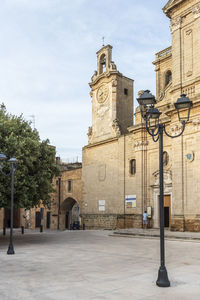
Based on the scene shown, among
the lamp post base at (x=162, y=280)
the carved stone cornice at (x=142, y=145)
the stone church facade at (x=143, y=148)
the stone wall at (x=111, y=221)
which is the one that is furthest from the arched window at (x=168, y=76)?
the lamp post base at (x=162, y=280)

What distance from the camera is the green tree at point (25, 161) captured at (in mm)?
17031

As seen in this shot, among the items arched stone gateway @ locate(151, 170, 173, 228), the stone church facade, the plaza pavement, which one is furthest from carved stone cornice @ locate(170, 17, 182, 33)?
the plaza pavement

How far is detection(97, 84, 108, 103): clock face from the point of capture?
106 feet

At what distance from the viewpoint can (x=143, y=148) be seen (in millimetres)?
27109

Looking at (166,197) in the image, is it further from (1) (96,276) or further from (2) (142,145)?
(1) (96,276)

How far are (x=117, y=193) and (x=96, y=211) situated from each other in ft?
11.1

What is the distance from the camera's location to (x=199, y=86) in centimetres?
2206

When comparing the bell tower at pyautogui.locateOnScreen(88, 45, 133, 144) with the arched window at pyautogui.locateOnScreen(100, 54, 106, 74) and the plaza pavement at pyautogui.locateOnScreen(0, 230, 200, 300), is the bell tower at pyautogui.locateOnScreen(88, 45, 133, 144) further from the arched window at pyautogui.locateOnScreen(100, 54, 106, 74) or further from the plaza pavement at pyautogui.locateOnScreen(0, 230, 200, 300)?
the plaza pavement at pyautogui.locateOnScreen(0, 230, 200, 300)

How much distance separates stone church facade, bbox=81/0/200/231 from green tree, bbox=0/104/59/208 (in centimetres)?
898

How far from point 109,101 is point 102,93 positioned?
1503 mm

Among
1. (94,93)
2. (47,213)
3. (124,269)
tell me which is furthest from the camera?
(47,213)

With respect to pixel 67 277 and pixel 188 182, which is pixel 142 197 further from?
pixel 67 277

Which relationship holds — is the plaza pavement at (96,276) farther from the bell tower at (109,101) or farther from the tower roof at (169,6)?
the bell tower at (109,101)

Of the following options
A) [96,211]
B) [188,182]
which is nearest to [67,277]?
[188,182]
